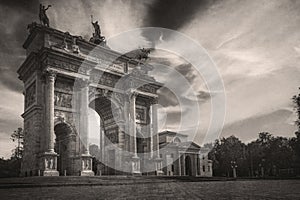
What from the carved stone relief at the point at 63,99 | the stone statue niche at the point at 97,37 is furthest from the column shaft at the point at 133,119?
the carved stone relief at the point at 63,99

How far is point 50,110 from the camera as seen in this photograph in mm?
25875

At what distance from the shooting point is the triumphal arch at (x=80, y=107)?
1039 inches

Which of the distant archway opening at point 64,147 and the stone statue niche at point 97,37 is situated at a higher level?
the stone statue niche at point 97,37

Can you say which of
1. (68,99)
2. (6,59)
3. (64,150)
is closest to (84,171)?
(64,150)

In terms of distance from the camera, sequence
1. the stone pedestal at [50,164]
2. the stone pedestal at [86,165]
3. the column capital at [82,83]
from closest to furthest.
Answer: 1. the stone pedestal at [50,164]
2. the stone pedestal at [86,165]
3. the column capital at [82,83]

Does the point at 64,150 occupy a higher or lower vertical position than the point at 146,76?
lower

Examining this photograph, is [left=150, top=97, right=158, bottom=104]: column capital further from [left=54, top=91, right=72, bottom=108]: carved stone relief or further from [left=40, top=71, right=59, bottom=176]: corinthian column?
[left=40, top=71, right=59, bottom=176]: corinthian column

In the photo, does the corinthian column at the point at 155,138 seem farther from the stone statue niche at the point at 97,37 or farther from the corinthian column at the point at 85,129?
the corinthian column at the point at 85,129

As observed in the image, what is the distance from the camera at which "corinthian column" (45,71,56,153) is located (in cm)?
2502

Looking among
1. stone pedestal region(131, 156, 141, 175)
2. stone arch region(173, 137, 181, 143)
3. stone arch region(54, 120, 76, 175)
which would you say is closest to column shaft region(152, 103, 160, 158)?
stone pedestal region(131, 156, 141, 175)

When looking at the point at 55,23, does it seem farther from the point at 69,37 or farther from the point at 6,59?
the point at 6,59

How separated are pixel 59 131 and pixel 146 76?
12420mm

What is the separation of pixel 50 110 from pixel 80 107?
341 cm

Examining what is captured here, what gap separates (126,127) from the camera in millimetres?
33031
